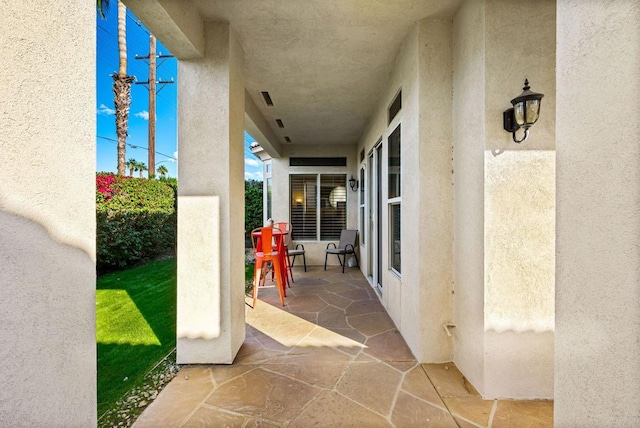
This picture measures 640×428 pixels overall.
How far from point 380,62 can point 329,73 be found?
2.17 feet

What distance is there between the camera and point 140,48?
10195 millimetres

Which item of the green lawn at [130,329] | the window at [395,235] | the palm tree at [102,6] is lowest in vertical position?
the green lawn at [130,329]

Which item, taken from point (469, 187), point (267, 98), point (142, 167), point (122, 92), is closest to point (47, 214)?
point (469, 187)

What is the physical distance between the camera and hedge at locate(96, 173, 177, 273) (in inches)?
218

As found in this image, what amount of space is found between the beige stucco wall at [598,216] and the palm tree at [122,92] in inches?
412

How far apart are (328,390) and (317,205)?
5.39 metres

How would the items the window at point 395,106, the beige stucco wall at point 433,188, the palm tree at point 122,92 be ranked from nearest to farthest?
1. the beige stucco wall at point 433,188
2. the window at point 395,106
3. the palm tree at point 122,92

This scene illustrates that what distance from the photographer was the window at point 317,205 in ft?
A: 23.7

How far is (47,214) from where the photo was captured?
913mm

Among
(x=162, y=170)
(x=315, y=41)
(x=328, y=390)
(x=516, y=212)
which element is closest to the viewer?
(x=516, y=212)

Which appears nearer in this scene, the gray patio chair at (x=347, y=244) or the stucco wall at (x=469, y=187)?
the stucco wall at (x=469, y=187)

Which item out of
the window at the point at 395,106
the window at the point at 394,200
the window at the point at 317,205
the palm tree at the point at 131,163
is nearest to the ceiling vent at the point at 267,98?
the window at the point at 395,106

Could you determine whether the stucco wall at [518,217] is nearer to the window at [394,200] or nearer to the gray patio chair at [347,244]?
the window at [394,200]

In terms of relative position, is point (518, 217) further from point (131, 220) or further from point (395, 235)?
point (131, 220)
